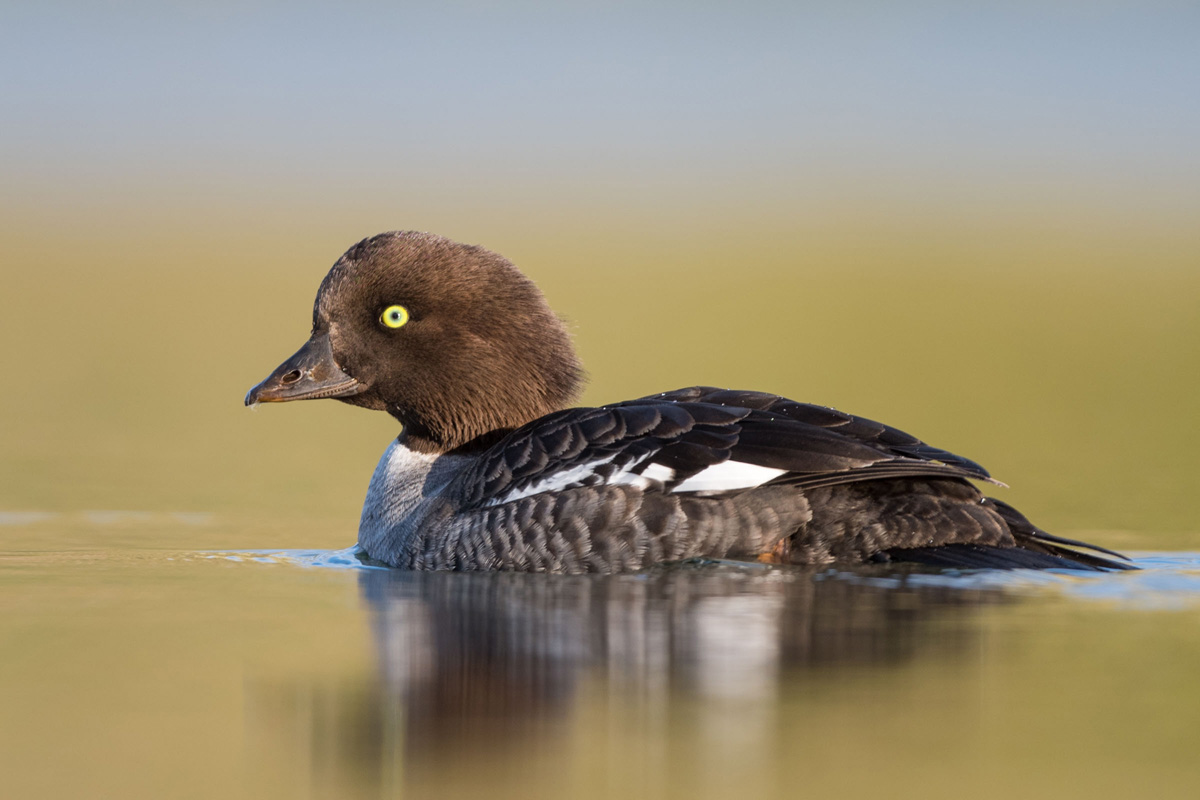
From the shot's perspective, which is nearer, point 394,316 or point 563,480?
point 563,480

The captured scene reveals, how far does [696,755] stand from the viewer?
149 inches

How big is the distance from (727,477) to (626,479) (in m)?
0.43

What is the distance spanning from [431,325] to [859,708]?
3888 millimetres

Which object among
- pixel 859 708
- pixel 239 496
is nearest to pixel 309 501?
pixel 239 496

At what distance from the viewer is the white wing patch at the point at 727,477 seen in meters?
6.34

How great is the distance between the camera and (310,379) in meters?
7.48

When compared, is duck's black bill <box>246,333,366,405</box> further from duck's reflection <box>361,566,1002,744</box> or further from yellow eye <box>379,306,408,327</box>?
duck's reflection <box>361,566,1002,744</box>

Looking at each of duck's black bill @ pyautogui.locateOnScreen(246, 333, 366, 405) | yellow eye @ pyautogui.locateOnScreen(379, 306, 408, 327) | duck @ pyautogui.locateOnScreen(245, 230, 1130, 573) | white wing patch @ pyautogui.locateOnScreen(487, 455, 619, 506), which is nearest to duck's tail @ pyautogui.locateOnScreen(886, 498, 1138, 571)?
duck @ pyautogui.locateOnScreen(245, 230, 1130, 573)

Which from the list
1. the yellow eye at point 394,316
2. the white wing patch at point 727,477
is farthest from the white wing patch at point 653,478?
the yellow eye at point 394,316

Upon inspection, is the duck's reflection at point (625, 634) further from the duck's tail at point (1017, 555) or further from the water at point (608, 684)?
the duck's tail at point (1017, 555)

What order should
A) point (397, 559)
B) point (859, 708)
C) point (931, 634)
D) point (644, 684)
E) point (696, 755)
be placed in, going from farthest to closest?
point (397, 559)
point (931, 634)
point (644, 684)
point (859, 708)
point (696, 755)

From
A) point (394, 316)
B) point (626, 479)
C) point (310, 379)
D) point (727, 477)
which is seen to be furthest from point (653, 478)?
point (310, 379)

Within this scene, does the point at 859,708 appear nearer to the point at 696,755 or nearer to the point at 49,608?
the point at 696,755

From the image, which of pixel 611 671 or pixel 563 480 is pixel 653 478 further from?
pixel 611 671
